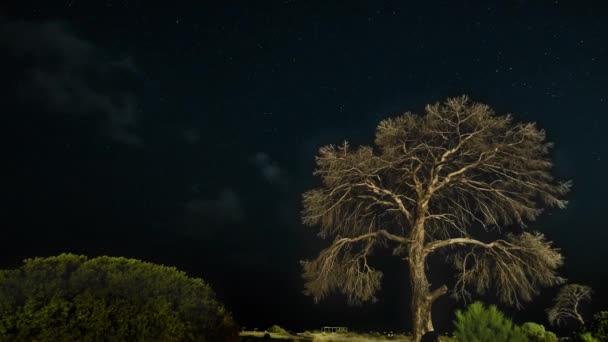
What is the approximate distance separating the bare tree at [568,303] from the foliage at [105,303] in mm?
13223

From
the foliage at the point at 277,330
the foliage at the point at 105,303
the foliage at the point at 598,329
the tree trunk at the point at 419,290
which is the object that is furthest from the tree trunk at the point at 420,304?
the foliage at the point at 598,329

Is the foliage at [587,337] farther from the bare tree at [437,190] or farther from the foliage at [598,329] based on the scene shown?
the bare tree at [437,190]

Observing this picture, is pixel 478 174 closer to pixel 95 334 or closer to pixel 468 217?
pixel 468 217

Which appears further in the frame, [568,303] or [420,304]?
[568,303]

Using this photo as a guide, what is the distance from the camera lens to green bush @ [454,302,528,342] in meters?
8.72

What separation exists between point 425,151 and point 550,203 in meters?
4.75

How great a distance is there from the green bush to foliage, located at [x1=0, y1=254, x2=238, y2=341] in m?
4.12

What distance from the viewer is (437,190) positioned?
20.3m

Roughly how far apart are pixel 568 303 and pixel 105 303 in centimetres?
1589

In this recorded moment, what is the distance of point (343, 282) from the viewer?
19.0m

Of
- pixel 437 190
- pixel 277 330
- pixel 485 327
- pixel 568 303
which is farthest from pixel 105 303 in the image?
pixel 568 303

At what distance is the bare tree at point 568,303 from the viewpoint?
1773cm

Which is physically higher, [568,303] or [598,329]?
[568,303]

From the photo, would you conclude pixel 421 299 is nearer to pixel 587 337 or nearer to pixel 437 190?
pixel 437 190
